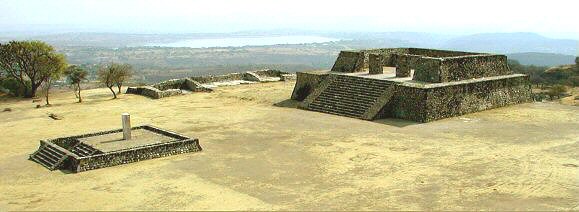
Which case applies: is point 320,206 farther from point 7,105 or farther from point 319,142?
point 7,105

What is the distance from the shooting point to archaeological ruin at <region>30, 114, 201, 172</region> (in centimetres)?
1427

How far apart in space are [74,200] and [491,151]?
35.5 feet

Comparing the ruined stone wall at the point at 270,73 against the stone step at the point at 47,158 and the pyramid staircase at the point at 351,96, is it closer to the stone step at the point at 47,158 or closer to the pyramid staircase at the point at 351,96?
the pyramid staircase at the point at 351,96

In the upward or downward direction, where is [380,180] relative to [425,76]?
downward

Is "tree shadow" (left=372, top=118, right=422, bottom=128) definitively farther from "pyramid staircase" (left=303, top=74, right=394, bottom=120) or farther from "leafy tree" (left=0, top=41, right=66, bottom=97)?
"leafy tree" (left=0, top=41, right=66, bottom=97)

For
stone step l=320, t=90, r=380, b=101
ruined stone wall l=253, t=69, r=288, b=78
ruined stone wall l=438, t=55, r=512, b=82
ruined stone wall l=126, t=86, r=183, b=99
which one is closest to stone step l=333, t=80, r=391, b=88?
stone step l=320, t=90, r=380, b=101

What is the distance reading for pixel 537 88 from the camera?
4216 centimetres

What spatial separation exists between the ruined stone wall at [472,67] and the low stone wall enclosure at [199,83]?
1253cm

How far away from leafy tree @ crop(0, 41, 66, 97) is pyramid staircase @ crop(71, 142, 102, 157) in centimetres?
1426

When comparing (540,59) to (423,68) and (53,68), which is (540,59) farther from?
(53,68)

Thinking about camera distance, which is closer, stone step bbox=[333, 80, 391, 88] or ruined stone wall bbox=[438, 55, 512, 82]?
ruined stone wall bbox=[438, 55, 512, 82]

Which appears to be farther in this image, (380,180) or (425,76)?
(425,76)

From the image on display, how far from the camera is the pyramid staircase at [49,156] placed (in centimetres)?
1441

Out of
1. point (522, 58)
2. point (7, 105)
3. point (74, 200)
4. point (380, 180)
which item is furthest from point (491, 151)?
point (522, 58)
